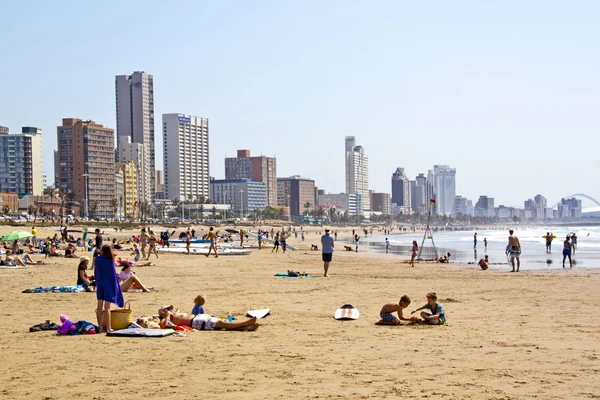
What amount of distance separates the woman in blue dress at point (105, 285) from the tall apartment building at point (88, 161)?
486ft

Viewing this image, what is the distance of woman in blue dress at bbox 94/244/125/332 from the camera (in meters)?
10.4

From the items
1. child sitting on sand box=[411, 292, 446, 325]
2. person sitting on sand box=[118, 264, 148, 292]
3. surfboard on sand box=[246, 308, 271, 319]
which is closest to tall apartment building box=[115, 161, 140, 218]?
person sitting on sand box=[118, 264, 148, 292]

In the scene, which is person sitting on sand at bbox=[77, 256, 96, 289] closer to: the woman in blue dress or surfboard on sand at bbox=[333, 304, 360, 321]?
the woman in blue dress

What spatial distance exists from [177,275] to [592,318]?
43.5 feet

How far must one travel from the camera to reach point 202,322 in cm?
1085

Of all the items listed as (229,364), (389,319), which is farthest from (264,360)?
(389,319)

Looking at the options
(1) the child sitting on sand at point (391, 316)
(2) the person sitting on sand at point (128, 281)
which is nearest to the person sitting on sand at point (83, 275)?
(2) the person sitting on sand at point (128, 281)

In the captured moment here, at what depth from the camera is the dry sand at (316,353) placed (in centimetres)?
704

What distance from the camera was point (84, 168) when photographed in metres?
155

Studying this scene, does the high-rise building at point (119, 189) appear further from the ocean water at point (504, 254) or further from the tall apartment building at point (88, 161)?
the ocean water at point (504, 254)

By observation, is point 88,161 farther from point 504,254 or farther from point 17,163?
point 504,254

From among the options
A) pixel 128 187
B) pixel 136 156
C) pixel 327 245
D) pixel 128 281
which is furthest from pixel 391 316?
pixel 136 156

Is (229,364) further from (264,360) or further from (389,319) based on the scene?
(389,319)

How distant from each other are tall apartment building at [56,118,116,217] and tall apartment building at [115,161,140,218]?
603 cm
